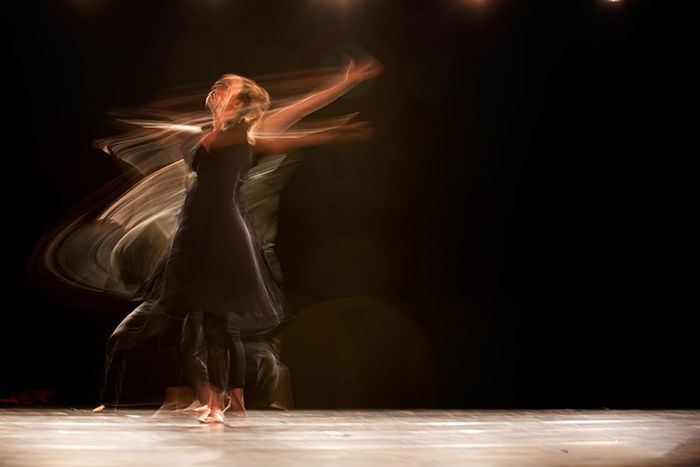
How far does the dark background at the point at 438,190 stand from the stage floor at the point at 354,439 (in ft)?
2.36

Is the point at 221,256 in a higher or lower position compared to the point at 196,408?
higher

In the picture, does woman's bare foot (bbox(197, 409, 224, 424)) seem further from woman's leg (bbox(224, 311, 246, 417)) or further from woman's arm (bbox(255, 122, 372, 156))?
woman's arm (bbox(255, 122, 372, 156))

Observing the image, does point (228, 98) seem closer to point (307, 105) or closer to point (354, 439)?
point (307, 105)

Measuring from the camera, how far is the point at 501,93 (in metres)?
4.54

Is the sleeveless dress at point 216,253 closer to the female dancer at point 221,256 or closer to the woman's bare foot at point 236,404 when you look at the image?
the female dancer at point 221,256

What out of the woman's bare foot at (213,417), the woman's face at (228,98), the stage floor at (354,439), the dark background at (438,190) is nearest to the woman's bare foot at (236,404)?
the stage floor at (354,439)

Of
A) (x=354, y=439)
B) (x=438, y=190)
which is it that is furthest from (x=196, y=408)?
(x=438, y=190)

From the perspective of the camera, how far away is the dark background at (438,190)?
4.18 metres

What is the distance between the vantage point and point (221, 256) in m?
3.06

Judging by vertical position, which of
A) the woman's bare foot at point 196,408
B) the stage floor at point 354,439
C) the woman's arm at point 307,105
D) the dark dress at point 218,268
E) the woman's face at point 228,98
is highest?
the woman's arm at point 307,105

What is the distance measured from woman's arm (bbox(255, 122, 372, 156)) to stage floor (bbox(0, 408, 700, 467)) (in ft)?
4.19

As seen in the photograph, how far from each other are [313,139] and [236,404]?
1.38 metres

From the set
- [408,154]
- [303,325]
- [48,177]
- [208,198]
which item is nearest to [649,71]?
[408,154]

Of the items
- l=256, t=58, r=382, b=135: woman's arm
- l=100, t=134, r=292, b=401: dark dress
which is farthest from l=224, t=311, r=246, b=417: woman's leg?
l=256, t=58, r=382, b=135: woman's arm
